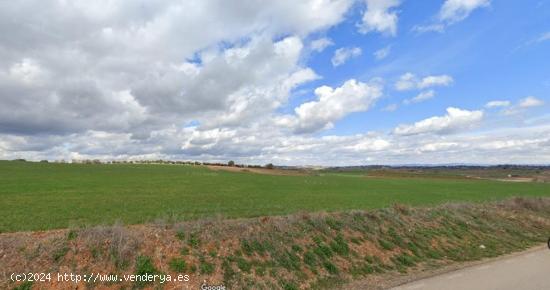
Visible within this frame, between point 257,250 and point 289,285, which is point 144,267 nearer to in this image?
point 257,250

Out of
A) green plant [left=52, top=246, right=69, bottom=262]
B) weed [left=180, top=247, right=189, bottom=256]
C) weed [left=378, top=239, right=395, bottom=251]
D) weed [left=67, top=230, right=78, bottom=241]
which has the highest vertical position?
weed [left=67, top=230, right=78, bottom=241]

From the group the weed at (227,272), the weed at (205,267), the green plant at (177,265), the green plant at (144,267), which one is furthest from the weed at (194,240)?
the green plant at (144,267)

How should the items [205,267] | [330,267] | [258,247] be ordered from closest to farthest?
1. [205,267]
2. [258,247]
3. [330,267]

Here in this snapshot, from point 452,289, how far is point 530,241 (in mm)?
14459

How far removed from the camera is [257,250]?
13742 millimetres

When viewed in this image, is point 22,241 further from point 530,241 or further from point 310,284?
point 530,241

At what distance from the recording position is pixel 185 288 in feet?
35.9

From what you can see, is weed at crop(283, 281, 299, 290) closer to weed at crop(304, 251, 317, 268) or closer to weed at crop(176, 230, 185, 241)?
weed at crop(304, 251, 317, 268)

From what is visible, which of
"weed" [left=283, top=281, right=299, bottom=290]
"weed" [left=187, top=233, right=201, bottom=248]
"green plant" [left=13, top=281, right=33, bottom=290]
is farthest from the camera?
"weed" [left=187, top=233, right=201, bottom=248]

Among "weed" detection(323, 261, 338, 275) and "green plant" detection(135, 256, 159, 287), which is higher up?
"green plant" detection(135, 256, 159, 287)

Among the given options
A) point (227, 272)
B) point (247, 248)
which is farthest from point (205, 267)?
point (247, 248)

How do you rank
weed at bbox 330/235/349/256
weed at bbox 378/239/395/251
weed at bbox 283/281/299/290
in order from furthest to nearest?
weed at bbox 378/239/395/251, weed at bbox 330/235/349/256, weed at bbox 283/281/299/290

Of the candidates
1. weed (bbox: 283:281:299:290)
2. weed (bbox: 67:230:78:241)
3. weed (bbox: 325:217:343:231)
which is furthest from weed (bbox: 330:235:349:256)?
weed (bbox: 67:230:78:241)

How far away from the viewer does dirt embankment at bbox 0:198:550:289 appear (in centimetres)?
1099
